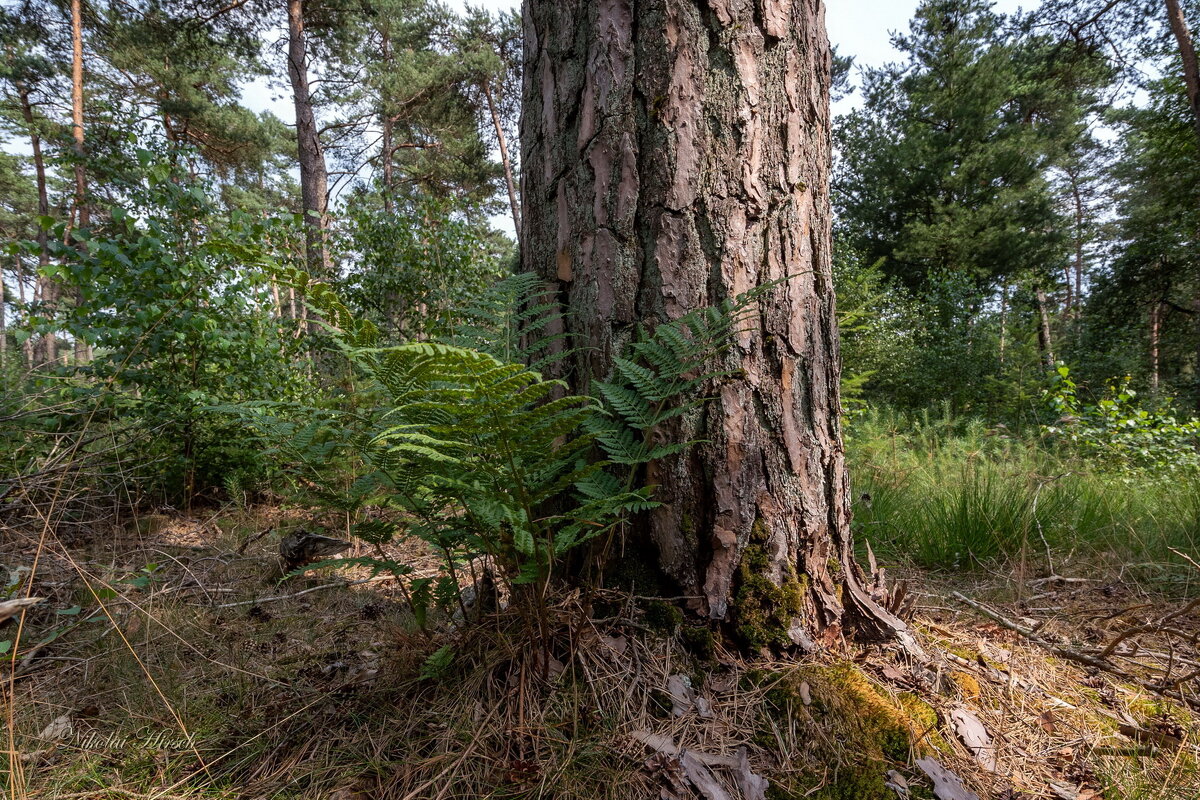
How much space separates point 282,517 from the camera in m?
3.50

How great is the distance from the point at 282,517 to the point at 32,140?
1825 centimetres

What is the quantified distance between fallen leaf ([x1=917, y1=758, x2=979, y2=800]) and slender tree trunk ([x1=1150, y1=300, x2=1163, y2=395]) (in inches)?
601

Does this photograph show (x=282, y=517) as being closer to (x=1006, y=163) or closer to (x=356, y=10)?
(x=356, y=10)

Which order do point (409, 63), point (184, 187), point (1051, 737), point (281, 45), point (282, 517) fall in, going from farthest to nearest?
point (409, 63)
point (281, 45)
point (282, 517)
point (184, 187)
point (1051, 737)

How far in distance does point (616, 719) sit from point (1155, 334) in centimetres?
1810

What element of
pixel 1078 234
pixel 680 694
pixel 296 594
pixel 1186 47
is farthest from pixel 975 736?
pixel 1078 234

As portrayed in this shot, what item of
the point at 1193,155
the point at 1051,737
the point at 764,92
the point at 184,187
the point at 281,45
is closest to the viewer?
the point at 1051,737

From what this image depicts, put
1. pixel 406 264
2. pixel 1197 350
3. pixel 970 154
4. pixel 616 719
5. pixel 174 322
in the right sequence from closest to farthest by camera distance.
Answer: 1. pixel 616 719
2. pixel 174 322
3. pixel 406 264
4. pixel 1197 350
5. pixel 970 154

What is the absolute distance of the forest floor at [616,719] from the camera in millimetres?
1019

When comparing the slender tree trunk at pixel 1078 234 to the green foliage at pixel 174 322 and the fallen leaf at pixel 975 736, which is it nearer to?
the fallen leaf at pixel 975 736

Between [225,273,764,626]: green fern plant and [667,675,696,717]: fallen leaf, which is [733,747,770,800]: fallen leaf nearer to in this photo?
[667,675,696,717]: fallen leaf

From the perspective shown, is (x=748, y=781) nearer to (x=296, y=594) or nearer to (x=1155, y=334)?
(x=296, y=594)

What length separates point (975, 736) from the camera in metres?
1.15

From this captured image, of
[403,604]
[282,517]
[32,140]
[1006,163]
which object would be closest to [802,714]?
[403,604]
